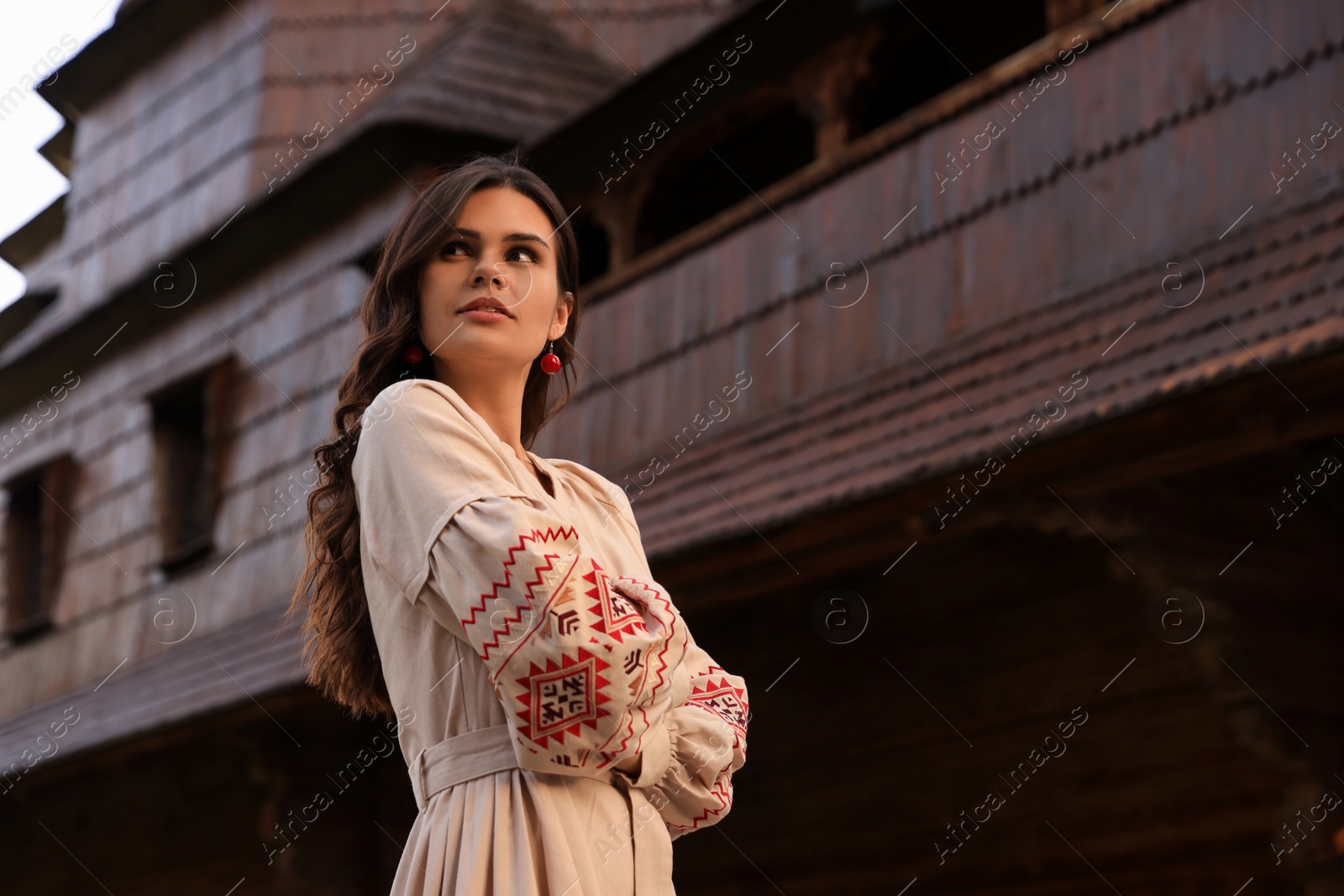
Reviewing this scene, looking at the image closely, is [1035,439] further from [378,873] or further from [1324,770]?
[378,873]

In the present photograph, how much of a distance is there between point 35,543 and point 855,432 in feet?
34.3

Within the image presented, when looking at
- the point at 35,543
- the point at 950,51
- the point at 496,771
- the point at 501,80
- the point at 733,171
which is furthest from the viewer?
the point at 35,543

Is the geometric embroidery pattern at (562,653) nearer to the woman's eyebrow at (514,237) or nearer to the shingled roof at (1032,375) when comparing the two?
the woman's eyebrow at (514,237)

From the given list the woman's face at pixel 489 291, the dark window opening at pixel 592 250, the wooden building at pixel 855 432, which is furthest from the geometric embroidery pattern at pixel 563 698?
the dark window opening at pixel 592 250

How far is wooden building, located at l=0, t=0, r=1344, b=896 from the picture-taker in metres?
5.67

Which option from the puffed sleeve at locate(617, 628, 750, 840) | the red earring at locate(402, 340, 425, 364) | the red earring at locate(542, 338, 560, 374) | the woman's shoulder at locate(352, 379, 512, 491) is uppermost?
the red earring at locate(402, 340, 425, 364)

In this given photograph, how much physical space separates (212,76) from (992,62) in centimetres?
741

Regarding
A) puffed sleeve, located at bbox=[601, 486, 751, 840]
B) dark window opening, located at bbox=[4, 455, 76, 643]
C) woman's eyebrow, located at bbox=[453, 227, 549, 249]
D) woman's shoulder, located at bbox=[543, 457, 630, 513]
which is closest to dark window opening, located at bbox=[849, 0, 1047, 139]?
woman's shoulder, located at bbox=[543, 457, 630, 513]

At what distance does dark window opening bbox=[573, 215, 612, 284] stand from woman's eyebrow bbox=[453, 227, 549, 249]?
898 centimetres

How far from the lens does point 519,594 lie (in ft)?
6.17

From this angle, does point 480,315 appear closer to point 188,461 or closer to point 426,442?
point 426,442

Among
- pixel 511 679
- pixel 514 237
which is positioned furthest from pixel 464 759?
pixel 514 237

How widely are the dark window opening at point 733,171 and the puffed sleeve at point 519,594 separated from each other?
28.3 feet

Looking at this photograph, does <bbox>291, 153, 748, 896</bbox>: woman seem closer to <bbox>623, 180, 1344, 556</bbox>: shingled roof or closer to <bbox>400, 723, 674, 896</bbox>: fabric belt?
<bbox>400, 723, 674, 896</bbox>: fabric belt
